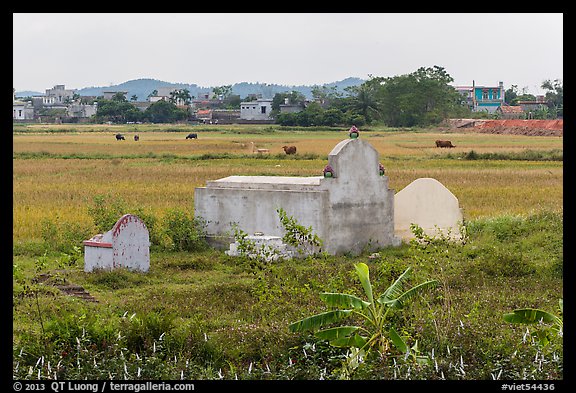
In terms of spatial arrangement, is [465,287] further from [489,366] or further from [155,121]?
[155,121]

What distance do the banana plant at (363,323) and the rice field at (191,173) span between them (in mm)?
10860

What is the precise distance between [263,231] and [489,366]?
8.97 m

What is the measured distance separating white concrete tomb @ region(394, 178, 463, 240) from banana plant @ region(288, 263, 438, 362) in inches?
329

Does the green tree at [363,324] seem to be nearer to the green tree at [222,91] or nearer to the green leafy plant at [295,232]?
the green leafy plant at [295,232]

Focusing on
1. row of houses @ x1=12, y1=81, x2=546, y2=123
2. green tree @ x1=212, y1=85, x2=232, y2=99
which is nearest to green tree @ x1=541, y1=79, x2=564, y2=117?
row of houses @ x1=12, y1=81, x2=546, y2=123

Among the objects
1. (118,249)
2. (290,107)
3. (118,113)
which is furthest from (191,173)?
(118,113)

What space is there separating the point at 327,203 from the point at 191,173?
19417 millimetres

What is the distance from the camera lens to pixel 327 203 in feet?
53.9

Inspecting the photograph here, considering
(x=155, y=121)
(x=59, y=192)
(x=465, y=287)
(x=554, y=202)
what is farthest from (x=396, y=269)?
(x=155, y=121)

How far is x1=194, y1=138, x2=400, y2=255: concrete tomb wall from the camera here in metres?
16.5

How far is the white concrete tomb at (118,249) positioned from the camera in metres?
14.7

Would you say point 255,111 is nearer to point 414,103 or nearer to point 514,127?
point 414,103
